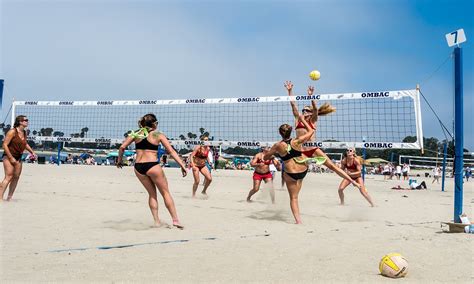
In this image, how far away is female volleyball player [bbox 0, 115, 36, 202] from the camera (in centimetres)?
639

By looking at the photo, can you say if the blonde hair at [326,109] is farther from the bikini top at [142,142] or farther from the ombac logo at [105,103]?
the ombac logo at [105,103]

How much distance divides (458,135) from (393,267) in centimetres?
312

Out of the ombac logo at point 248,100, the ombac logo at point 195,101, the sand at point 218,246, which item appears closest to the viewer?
the sand at point 218,246

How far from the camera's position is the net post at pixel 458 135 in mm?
5214

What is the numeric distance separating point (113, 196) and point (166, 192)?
3.61 meters

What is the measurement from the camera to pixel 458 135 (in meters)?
5.29

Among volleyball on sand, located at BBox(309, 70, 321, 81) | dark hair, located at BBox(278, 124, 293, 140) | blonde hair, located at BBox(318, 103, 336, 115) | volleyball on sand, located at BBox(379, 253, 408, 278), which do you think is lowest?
volleyball on sand, located at BBox(379, 253, 408, 278)

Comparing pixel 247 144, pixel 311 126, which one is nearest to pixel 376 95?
pixel 247 144

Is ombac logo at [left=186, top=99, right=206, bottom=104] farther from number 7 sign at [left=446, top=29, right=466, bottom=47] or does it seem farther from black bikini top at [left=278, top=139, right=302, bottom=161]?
number 7 sign at [left=446, top=29, right=466, bottom=47]

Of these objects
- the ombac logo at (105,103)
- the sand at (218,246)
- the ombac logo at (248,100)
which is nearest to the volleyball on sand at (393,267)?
the sand at (218,246)

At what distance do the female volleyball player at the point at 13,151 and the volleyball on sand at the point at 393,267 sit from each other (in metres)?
5.70

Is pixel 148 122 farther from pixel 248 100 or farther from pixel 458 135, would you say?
pixel 248 100

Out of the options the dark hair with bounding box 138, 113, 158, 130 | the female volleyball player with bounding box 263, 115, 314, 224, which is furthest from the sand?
the dark hair with bounding box 138, 113, 158, 130

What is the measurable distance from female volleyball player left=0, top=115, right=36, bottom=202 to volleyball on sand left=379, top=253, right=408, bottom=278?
5.70 m
